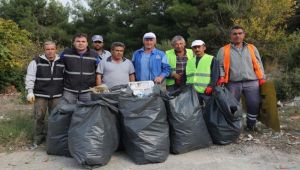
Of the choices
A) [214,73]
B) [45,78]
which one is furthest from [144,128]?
[45,78]

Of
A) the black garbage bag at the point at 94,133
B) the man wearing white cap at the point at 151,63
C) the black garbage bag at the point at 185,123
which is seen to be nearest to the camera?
the black garbage bag at the point at 94,133

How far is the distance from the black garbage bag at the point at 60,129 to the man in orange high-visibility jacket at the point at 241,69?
80.8 inches

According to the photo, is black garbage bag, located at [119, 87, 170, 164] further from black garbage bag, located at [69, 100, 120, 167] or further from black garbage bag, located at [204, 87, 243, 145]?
black garbage bag, located at [204, 87, 243, 145]

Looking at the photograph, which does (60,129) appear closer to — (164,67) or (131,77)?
(131,77)

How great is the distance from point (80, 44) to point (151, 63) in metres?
0.98

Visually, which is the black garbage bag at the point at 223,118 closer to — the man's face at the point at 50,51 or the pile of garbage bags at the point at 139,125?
the pile of garbage bags at the point at 139,125

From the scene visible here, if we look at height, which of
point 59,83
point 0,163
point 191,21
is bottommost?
point 0,163

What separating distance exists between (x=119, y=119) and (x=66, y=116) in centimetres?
69

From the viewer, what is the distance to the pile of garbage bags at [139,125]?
15.4ft

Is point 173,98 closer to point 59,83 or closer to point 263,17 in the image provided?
point 59,83

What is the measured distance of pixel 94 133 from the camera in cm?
464

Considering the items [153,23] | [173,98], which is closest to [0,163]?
[173,98]

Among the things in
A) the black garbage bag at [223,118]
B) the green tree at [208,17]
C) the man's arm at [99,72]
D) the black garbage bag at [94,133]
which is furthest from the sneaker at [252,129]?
the green tree at [208,17]

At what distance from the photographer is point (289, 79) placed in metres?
9.38
